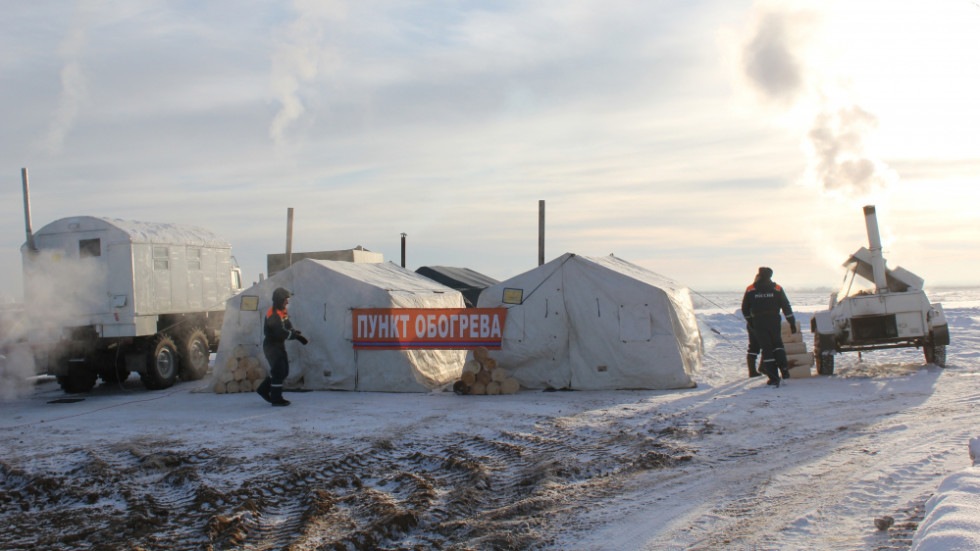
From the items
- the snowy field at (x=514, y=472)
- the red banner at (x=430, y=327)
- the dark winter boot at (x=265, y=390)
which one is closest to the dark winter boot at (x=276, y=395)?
the dark winter boot at (x=265, y=390)

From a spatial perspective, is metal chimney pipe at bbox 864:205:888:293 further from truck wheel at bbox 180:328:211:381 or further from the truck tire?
truck wheel at bbox 180:328:211:381

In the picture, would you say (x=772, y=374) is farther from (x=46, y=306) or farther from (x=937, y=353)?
(x=46, y=306)

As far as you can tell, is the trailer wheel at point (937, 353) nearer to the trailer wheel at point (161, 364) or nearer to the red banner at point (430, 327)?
the red banner at point (430, 327)

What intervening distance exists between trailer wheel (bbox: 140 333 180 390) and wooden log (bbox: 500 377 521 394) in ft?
22.9

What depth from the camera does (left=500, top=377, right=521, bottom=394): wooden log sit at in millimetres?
12711

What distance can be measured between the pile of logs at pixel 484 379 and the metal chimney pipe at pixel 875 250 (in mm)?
6976

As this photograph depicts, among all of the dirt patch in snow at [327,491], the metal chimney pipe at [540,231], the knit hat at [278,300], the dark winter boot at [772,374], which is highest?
the metal chimney pipe at [540,231]

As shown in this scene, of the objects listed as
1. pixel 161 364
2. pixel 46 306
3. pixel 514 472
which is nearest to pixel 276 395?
pixel 161 364

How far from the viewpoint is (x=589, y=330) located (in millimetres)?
13242

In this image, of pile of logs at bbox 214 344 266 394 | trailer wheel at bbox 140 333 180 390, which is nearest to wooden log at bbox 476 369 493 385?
pile of logs at bbox 214 344 266 394

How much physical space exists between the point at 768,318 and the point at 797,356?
1286mm

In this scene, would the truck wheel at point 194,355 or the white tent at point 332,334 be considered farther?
the truck wheel at point 194,355

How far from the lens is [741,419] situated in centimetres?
914

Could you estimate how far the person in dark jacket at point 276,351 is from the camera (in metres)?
11.5
